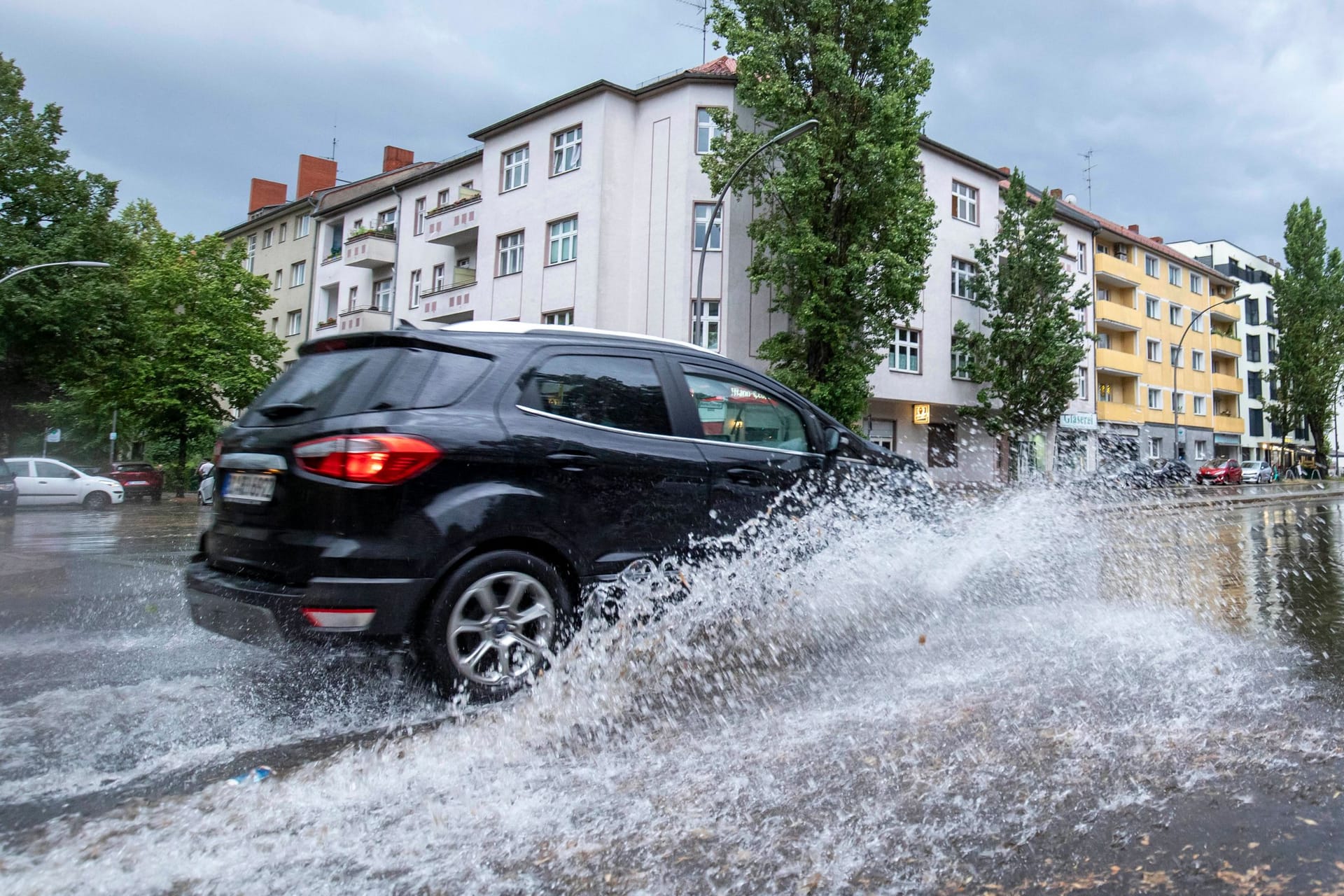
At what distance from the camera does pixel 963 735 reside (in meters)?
3.61

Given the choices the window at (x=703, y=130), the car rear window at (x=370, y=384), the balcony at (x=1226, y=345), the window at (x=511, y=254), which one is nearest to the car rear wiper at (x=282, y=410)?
the car rear window at (x=370, y=384)

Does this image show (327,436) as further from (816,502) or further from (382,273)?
(382,273)

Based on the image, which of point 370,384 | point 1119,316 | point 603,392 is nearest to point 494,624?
point 370,384

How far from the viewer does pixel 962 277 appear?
3566cm

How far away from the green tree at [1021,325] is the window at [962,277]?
210 mm

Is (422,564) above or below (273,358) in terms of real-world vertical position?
below

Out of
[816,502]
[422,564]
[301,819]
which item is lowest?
[301,819]

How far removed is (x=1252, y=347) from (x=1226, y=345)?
1313 centimetres

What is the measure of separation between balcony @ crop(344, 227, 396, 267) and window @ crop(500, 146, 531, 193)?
845 cm

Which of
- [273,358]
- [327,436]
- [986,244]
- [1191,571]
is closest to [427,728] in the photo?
[327,436]

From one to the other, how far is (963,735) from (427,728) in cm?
206

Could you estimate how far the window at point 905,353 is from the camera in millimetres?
32594

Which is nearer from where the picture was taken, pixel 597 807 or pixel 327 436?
pixel 597 807

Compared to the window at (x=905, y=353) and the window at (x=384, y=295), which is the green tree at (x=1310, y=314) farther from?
the window at (x=384, y=295)
